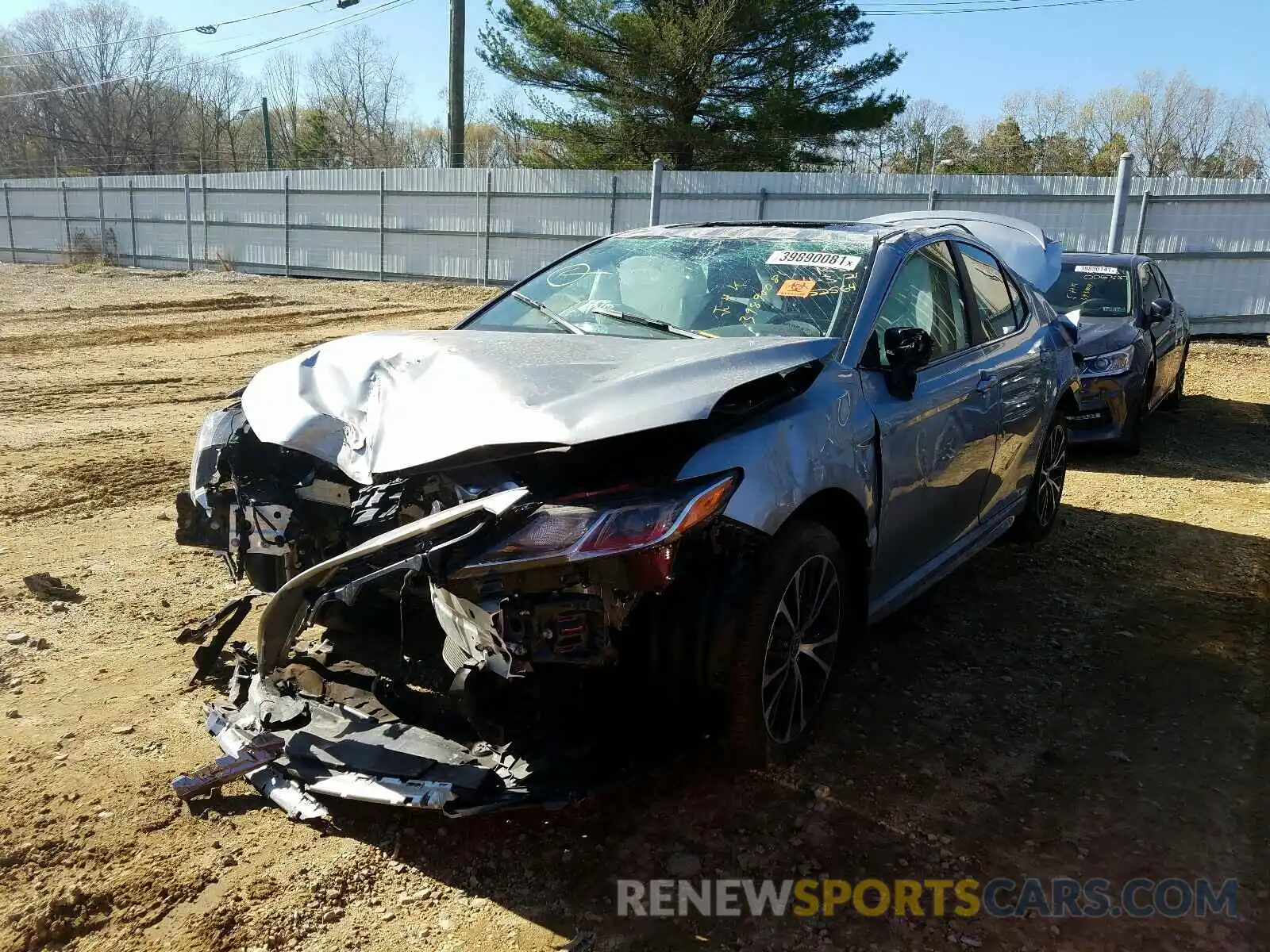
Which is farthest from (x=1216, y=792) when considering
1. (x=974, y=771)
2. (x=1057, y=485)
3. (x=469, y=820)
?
(x=1057, y=485)

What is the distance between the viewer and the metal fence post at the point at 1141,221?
50.4 ft

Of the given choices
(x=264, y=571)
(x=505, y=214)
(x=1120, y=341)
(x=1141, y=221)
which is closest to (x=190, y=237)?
(x=505, y=214)

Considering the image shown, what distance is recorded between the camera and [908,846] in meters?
2.75

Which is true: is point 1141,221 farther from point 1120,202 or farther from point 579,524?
point 579,524

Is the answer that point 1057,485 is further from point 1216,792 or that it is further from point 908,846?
point 908,846

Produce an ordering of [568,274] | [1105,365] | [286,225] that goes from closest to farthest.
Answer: [568,274] → [1105,365] → [286,225]

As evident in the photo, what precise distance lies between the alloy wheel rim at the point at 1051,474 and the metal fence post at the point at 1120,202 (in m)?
11.1

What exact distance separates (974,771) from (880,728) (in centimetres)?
37

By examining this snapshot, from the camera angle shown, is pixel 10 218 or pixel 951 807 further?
pixel 10 218

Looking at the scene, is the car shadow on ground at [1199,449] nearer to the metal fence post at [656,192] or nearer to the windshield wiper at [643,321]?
the windshield wiper at [643,321]

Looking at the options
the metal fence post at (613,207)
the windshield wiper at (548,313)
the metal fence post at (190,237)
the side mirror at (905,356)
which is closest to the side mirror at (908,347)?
the side mirror at (905,356)

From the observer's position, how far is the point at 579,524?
7.89ft

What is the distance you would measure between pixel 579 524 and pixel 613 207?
726 inches

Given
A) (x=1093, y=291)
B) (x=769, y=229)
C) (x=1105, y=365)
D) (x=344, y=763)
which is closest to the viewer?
(x=344, y=763)
